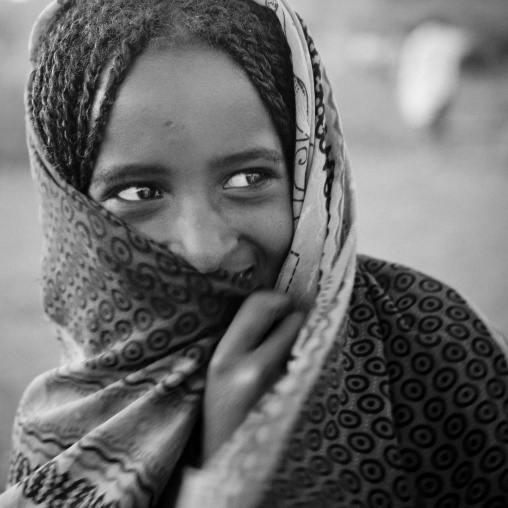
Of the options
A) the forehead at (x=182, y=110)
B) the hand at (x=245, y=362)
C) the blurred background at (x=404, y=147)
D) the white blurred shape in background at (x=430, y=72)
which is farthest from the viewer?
the white blurred shape in background at (x=430, y=72)

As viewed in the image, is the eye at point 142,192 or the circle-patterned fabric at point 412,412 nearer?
the circle-patterned fabric at point 412,412

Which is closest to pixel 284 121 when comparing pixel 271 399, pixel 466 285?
pixel 271 399

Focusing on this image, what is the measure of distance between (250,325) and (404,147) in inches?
352

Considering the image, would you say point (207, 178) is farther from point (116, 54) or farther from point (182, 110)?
point (116, 54)

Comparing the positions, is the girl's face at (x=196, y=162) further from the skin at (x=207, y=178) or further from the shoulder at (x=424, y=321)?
the shoulder at (x=424, y=321)

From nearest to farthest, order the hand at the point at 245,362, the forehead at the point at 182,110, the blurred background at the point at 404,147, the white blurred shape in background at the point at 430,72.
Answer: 1. the hand at the point at 245,362
2. the forehead at the point at 182,110
3. the blurred background at the point at 404,147
4. the white blurred shape in background at the point at 430,72

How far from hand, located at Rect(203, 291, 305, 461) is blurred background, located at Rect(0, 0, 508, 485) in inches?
63.5

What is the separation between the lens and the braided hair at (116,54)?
1094 millimetres

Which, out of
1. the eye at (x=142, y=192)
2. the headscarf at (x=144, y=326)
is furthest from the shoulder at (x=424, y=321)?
the eye at (x=142, y=192)

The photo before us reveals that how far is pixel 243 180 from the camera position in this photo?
1112 mm

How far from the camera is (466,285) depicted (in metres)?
3.93

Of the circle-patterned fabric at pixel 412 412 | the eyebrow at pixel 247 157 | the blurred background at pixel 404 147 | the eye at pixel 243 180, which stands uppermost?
the blurred background at pixel 404 147

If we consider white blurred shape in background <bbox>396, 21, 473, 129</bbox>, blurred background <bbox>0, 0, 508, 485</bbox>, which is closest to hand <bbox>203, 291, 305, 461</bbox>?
blurred background <bbox>0, 0, 508, 485</bbox>

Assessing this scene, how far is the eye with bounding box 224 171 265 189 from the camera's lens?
1.10m
